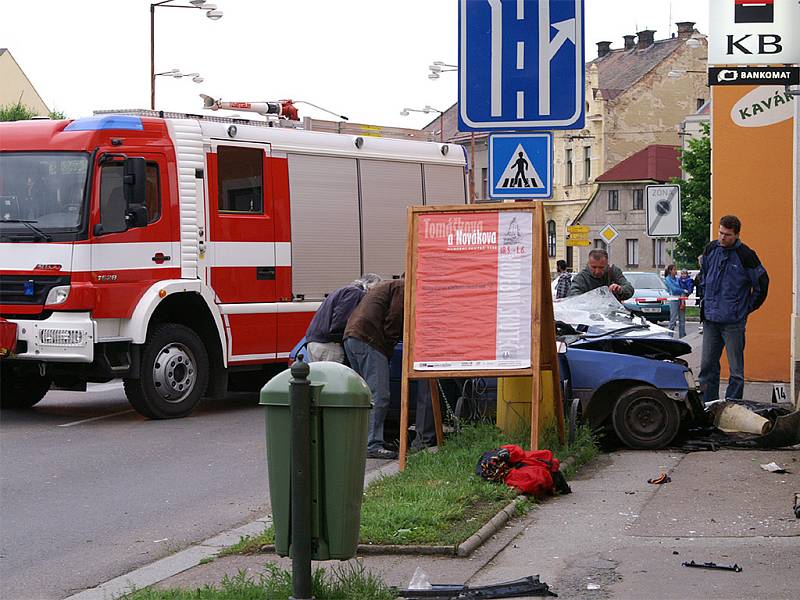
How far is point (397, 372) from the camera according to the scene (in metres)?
11.8

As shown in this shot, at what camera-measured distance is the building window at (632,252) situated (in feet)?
267

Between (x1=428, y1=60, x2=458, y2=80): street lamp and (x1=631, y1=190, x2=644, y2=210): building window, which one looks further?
(x1=631, y1=190, x2=644, y2=210): building window

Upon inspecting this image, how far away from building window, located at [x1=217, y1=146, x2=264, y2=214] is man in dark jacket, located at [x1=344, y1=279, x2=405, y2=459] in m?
4.06

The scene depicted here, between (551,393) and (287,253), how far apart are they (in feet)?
18.3

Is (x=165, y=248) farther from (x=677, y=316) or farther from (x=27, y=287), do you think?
(x=677, y=316)

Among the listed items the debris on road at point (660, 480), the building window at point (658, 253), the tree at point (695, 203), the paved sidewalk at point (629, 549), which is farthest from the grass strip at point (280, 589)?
the building window at point (658, 253)

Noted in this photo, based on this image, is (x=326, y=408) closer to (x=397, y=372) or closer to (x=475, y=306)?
(x=475, y=306)

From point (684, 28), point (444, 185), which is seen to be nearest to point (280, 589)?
point (444, 185)

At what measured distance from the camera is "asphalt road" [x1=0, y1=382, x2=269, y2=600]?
749cm

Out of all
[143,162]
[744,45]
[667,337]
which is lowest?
[667,337]

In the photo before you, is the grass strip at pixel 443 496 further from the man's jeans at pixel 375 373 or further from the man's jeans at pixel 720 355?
the man's jeans at pixel 720 355

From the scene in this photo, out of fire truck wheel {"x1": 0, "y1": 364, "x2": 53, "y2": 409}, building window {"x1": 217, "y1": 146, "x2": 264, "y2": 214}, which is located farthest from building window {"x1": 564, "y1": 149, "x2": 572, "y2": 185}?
fire truck wheel {"x1": 0, "y1": 364, "x2": 53, "y2": 409}

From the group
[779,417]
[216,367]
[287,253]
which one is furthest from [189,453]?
[779,417]

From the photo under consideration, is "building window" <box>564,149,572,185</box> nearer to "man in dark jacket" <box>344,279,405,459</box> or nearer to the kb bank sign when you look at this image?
the kb bank sign
